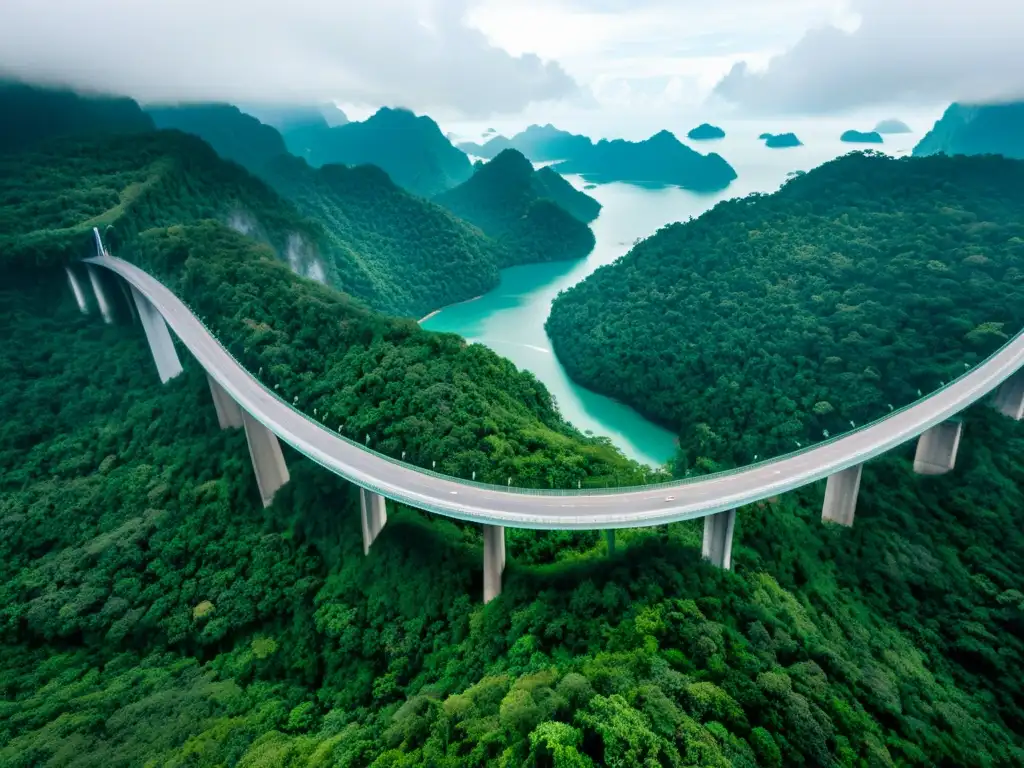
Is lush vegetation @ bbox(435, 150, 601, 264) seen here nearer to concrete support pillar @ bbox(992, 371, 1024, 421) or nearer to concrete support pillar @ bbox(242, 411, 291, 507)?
concrete support pillar @ bbox(992, 371, 1024, 421)

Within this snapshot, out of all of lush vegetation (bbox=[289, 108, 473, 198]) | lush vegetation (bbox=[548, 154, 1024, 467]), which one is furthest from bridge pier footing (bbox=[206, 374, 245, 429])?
lush vegetation (bbox=[289, 108, 473, 198])

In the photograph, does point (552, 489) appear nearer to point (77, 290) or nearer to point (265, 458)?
point (265, 458)

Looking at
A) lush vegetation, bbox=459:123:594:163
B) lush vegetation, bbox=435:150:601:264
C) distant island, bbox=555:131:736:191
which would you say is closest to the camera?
lush vegetation, bbox=435:150:601:264

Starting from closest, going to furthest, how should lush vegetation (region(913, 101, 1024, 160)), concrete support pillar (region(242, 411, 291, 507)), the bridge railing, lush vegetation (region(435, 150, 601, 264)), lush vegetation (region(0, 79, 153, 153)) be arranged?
the bridge railing
concrete support pillar (region(242, 411, 291, 507))
lush vegetation (region(0, 79, 153, 153))
lush vegetation (region(913, 101, 1024, 160))
lush vegetation (region(435, 150, 601, 264))

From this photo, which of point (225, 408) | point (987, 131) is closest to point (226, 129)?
point (225, 408)

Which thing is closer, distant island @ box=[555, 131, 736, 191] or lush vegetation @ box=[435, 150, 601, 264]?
lush vegetation @ box=[435, 150, 601, 264]

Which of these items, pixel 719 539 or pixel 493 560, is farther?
pixel 719 539

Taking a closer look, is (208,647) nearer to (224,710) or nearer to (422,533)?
(224,710)
